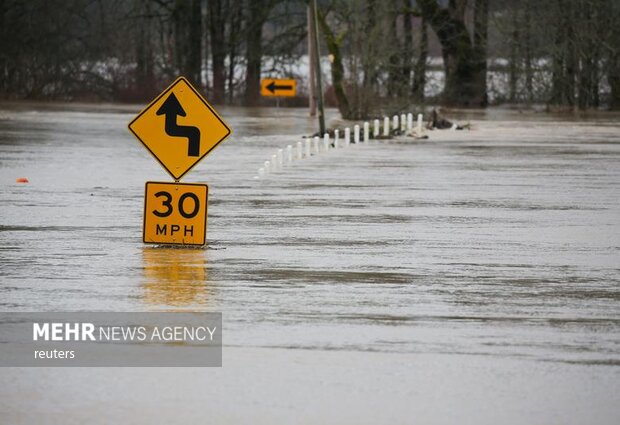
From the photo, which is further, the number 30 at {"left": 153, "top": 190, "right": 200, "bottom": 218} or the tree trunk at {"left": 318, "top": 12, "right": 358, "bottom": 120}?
the tree trunk at {"left": 318, "top": 12, "right": 358, "bottom": 120}

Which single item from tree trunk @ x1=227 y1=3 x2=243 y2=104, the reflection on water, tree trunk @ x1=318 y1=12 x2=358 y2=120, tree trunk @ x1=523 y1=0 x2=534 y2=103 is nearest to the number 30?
the reflection on water

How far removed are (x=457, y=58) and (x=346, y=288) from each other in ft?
206

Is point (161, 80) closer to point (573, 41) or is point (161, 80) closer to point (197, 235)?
point (573, 41)

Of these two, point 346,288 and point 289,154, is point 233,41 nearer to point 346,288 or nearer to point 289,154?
point 289,154

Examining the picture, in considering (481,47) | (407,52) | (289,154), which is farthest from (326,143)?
(481,47)

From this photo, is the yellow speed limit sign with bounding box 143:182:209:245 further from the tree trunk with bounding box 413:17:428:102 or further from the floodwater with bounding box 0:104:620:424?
the tree trunk with bounding box 413:17:428:102

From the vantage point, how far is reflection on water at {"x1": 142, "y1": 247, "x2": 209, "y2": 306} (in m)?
12.7

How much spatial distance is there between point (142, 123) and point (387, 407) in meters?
8.67

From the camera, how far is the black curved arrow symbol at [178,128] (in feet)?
54.7

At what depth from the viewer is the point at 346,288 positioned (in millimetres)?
13391

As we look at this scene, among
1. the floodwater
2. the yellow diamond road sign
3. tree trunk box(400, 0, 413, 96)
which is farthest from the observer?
tree trunk box(400, 0, 413, 96)

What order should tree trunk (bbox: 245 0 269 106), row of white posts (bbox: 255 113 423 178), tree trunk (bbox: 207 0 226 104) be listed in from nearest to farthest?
row of white posts (bbox: 255 113 423 178)
tree trunk (bbox: 245 0 269 106)
tree trunk (bbox: 207 0 226 104)

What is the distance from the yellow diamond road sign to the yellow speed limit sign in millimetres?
268

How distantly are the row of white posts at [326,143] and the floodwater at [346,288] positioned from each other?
2.81 ft
